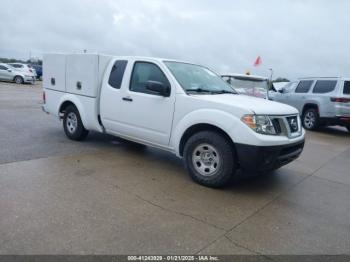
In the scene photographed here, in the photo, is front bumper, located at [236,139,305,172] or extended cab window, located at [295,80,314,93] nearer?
front bumper, located at [236,139,305,172]

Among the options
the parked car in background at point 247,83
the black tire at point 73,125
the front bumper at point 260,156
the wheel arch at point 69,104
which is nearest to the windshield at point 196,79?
the front bumper at point 260,156

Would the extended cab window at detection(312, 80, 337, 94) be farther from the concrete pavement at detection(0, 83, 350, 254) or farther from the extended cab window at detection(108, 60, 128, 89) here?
the extended cab window at detection(108, 60, 128, 89)

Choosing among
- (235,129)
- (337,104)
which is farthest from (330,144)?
(235,129)

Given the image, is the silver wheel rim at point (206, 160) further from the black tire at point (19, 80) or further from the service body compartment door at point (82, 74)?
the black tire at point (19, 80)

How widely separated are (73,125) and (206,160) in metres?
3.53

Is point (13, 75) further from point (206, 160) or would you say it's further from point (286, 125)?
point (286, 125)

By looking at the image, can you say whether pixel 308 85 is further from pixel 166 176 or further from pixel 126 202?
pixel 126 202

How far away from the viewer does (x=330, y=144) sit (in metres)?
9.36

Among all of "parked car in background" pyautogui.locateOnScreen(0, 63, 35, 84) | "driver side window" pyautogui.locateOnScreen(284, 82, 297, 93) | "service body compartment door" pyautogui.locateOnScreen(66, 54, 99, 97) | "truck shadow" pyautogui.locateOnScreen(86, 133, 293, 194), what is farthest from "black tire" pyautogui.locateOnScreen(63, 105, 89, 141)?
"parked car in background" pyautogui.locateOnScreen(0, 63, 35, 84)

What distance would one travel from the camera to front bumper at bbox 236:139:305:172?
423 cm

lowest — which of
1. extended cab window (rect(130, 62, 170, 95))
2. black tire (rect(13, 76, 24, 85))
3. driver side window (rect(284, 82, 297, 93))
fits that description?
black tire (rect(13, 76, 24, 85))

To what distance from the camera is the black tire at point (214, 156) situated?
4426mm

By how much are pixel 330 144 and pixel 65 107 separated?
23.9 feet

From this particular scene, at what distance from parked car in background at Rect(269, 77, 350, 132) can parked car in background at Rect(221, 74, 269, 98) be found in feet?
5.06
